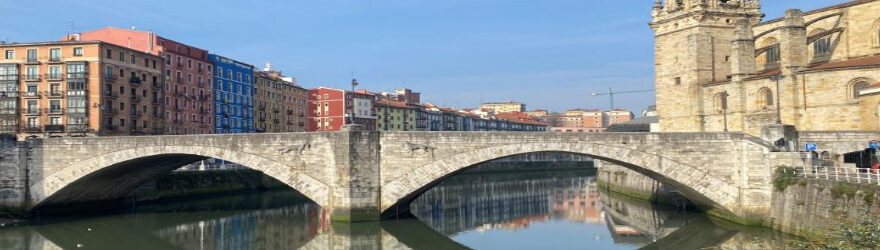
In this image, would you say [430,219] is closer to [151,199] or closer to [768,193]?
[768,193]

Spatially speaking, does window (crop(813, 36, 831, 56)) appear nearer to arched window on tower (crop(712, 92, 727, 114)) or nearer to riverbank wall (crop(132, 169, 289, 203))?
arched window on tower (crop(712, 92, 727, 114))

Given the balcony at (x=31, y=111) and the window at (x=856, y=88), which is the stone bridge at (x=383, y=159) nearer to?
the window at (x=856, y=88)

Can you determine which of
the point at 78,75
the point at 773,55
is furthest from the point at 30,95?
the point at 773,55

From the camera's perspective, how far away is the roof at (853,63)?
38.6 meters

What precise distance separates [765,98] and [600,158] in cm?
1656

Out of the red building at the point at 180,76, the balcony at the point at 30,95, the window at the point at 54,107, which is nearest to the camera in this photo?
the balcony at the point at 30,95

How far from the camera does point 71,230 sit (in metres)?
34.8

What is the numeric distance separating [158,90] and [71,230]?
32.2 m

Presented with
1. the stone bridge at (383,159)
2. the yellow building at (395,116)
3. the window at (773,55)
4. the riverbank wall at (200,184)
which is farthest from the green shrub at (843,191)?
the yellow building at (395,116)

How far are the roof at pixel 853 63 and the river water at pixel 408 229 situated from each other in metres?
11.6

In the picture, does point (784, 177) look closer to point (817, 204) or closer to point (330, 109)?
point (817, 204)

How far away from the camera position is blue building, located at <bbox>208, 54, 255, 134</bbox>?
251 feet

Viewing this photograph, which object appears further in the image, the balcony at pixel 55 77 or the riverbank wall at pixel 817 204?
the balcony at pixel 55 77

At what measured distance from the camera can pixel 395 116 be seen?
11725 cm
